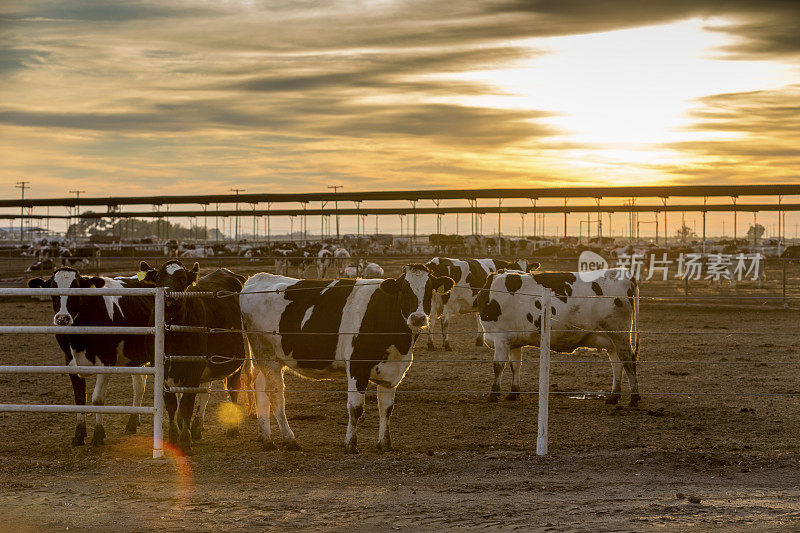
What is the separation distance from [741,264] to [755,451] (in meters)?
36.4

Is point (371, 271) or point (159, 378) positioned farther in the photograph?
point (371, 271)

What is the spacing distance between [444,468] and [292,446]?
193 cm

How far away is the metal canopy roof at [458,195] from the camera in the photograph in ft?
147

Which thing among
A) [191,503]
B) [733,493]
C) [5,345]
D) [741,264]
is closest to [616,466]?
[733,493]

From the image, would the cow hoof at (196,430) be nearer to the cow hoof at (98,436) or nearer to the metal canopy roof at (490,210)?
the cow hoof at (98,436)

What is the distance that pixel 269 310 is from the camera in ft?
31.0

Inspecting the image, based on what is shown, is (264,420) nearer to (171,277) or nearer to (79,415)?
(171,277)

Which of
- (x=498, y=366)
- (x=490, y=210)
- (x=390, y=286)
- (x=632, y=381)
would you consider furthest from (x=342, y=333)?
(x=490, y=210)

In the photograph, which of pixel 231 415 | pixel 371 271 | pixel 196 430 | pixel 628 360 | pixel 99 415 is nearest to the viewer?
pixel 99 415

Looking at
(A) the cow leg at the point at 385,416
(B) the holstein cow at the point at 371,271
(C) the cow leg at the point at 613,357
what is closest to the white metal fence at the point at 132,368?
(A) the cow leg at the point at 385,416

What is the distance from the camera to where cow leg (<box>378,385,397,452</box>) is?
339 inches

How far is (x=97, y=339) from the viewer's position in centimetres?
927

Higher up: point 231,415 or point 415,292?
point 415,292

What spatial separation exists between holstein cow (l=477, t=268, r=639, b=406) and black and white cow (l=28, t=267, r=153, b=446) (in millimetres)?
4988
